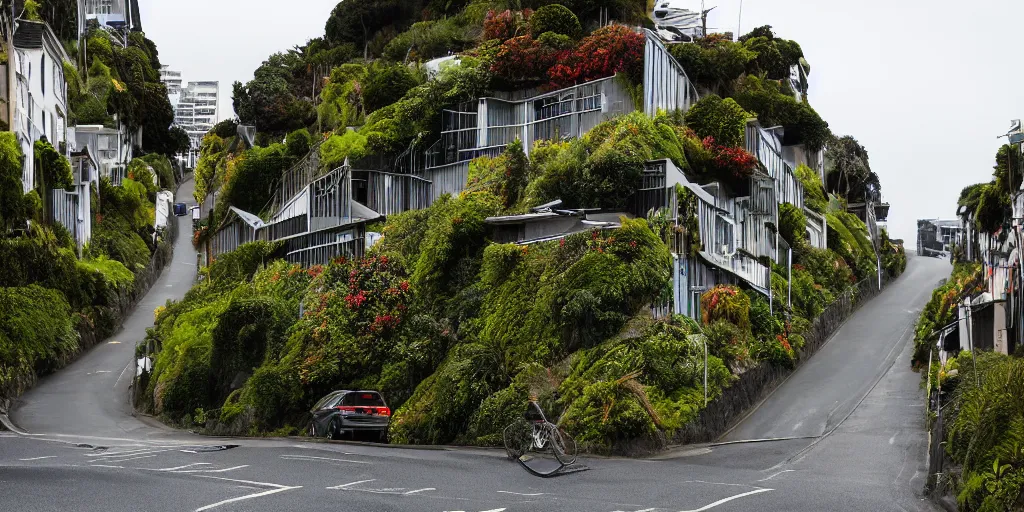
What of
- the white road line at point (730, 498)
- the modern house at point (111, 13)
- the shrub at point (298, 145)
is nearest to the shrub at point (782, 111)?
the shrub at point (298, 145)

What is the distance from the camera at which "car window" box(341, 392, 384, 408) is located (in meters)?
30.1

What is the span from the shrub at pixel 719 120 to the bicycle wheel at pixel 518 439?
22506 mm

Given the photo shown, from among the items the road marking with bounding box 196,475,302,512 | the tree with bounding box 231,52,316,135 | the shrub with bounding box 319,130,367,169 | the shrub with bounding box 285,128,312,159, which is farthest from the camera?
the tree with bounding box 231,52,316,135

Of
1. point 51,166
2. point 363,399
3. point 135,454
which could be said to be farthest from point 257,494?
point 51,166

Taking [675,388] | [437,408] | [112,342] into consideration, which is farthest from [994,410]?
[112,342]

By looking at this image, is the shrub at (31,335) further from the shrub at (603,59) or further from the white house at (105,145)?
the white house at (105,145)

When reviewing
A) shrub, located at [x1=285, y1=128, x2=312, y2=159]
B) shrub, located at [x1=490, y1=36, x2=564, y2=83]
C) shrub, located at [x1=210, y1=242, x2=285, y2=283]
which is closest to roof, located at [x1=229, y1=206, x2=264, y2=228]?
shrub, located at [x1=210, y1=242, x2=285, y2=283]

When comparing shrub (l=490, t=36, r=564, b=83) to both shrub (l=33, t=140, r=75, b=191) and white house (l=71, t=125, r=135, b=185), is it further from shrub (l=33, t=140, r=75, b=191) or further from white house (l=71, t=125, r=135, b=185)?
white house (l=71, t=125, r=135, b=185)

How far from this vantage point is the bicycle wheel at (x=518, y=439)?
2317 centimetres

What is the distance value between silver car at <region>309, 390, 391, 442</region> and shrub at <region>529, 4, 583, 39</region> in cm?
2602

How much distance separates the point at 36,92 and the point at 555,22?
2640 cm

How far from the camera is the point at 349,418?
1143 inches

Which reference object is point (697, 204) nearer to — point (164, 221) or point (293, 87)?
point (293, 87)

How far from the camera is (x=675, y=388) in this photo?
30969 mm
